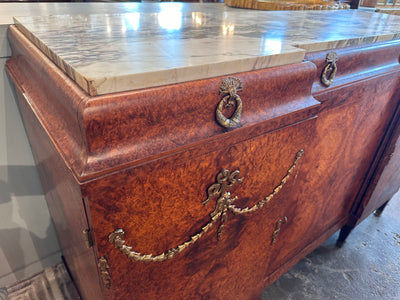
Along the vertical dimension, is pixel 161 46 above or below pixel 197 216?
above

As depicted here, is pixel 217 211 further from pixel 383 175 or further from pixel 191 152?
pixel 383 175

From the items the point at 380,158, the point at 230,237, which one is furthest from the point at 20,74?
the point at 380,158

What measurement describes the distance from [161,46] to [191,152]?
20cm

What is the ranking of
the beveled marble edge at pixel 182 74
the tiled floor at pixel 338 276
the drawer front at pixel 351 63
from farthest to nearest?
the tiled floor at pixel 338 276 → the drawer front at pixel 351 63 → the beveled marble edge at pixel 182 74

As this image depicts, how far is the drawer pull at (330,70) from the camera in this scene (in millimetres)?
646

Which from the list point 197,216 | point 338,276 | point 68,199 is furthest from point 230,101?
point 338,276

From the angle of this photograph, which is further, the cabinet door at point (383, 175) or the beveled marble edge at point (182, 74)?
the cabinet door at point (383, 175)

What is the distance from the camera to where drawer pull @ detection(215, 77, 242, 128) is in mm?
434

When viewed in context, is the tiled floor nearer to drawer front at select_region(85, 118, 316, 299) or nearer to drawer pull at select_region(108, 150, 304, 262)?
drawer front at select_region(85, 118, 316, 299)

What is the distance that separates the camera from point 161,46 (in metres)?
0.49

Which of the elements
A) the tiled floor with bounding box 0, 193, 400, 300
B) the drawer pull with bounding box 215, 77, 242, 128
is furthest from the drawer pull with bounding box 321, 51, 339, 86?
the tiled floor with bounding box 0, 193, 400, 300

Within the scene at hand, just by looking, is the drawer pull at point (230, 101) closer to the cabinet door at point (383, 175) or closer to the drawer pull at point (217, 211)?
the drawer pull at point (217, 211)

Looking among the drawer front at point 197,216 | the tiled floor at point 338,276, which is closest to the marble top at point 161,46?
the drawer front at point 197,216

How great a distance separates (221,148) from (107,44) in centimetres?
26
